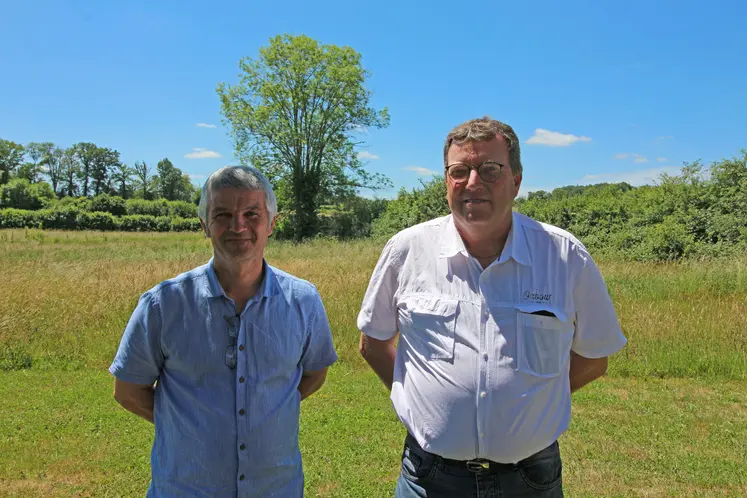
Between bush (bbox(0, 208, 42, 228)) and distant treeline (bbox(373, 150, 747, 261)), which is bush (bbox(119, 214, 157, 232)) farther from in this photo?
distant treeline (bbox(373, 150, 747, 261))

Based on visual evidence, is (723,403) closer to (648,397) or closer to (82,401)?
(648,397)

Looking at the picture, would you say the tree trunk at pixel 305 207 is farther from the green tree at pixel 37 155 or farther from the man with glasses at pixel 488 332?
the green tree at pixel 37 155

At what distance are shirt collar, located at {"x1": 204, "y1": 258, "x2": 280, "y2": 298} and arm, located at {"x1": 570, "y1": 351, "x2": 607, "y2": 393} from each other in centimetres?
147

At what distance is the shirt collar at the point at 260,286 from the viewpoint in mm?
2037

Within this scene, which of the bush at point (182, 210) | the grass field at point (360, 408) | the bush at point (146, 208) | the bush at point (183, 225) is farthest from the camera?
the bush at point (146, 208)

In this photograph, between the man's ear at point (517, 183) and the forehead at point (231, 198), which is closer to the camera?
the forehead at point (231, 198)

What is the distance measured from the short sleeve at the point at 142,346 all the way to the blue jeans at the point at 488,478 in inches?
46.3

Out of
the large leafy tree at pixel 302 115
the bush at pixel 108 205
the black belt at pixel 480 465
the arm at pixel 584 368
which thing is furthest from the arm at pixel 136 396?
the bush at pixel 108 205

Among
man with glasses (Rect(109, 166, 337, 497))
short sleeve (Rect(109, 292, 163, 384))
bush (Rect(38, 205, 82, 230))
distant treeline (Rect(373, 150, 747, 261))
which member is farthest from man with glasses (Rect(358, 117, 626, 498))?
bush (Rect(38, 205, 82, 230))

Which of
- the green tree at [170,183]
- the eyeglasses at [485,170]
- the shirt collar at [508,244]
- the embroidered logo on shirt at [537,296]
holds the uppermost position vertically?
the green tree at [170,183]

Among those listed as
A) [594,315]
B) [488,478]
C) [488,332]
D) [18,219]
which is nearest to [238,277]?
[488,332]

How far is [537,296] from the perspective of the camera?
212 centimetres

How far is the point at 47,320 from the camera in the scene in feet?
25.1

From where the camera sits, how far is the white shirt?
202 centimetres
